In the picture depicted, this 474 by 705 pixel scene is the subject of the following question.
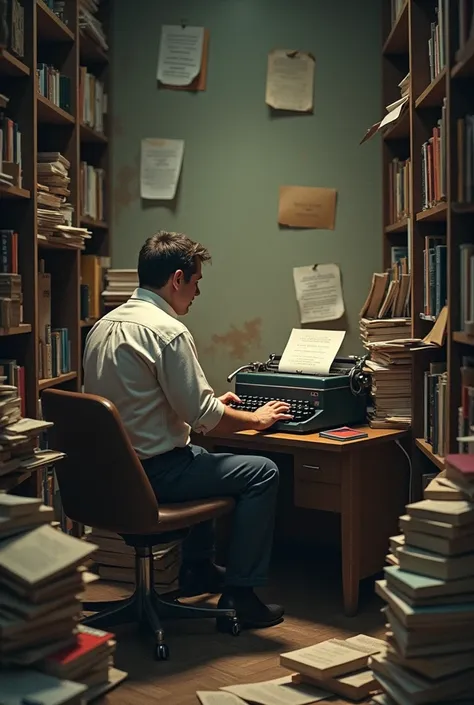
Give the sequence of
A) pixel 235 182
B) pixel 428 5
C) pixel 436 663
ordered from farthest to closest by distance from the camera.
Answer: pixel 235 182 < pixel 428 5 < pixel 436 663

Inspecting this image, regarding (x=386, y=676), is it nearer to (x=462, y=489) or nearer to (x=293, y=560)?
(x=462, y=489)

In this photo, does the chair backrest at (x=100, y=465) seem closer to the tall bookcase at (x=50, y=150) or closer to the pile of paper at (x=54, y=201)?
the tall bookcase at (x=50, y=150)

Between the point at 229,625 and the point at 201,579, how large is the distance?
496mm

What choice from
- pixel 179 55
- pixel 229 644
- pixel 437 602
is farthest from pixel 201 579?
pixel 179 55

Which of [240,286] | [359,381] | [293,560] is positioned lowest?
[293,560]

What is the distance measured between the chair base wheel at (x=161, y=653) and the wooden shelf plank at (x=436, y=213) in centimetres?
159

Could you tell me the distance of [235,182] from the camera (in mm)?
4098

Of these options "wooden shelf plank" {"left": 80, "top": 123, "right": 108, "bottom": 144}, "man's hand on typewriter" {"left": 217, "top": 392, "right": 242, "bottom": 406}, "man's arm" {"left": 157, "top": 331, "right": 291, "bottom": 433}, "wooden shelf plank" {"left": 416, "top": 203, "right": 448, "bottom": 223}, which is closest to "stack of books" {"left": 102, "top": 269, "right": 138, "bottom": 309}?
"wooden shelf plank" {"left": 80, "top": 123, "right": 108, "bottom": 144}

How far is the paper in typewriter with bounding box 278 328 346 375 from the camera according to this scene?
3.49m

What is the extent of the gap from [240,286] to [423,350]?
1.10 metres

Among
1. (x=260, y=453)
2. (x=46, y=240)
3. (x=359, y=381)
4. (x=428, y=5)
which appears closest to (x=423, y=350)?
(x=359, y=381)

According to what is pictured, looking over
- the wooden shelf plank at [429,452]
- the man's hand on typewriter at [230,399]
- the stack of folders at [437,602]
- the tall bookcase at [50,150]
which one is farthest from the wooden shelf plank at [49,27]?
the stack of folders at [437,602]

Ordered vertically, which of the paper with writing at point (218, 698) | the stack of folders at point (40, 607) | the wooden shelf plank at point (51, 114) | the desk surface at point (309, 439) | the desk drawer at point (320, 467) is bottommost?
the paper with writing at point (218, 698)

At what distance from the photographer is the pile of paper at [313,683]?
8.02 ft
